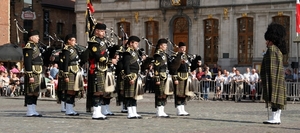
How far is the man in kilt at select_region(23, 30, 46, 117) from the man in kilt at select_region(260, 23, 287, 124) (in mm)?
5851

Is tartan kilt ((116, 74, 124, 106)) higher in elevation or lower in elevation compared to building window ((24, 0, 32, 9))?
lower

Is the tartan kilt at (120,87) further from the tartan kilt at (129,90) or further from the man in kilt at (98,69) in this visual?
the man in kilt at (98,69)

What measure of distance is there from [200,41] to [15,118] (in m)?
27.7

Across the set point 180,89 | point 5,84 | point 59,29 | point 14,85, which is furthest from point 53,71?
point 59,29

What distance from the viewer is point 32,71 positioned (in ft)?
56.9

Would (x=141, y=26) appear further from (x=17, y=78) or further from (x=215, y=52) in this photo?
(x=17, y=78)

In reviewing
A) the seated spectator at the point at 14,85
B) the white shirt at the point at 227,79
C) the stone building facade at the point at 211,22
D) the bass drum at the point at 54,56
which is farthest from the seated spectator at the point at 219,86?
the bass drum at the point at 54,56

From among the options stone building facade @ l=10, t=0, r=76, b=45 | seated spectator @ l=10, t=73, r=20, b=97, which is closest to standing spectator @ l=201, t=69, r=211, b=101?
seated spectator @ l=10, t=73, r=20, b=97

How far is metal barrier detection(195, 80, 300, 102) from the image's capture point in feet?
93.3

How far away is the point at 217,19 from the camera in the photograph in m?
42.5

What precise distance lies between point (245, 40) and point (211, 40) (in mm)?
2370

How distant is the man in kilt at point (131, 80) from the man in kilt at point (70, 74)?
62.3 inches

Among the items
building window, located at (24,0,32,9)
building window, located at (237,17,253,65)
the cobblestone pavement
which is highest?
building window, located at (24,0,32,9)

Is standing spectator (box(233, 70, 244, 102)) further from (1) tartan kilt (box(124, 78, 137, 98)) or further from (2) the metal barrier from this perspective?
(1) tartan kilt (box(124, 78, 137, 98))
